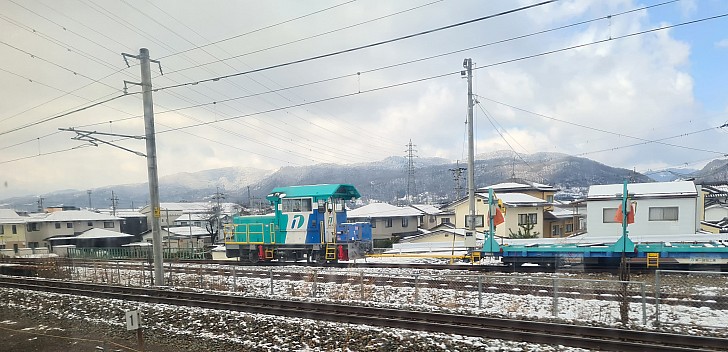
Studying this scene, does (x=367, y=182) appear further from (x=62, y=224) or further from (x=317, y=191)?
(x=62, y=224)

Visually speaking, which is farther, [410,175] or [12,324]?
[410,175]

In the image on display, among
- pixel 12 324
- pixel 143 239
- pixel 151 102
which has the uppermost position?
pixel 151 102

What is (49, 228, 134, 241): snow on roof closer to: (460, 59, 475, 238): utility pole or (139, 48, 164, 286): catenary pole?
(139, 48, 164, 286): catenary pole

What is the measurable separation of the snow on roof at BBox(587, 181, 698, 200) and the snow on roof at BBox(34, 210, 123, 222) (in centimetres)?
5118

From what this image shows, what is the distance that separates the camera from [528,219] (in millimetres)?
34281

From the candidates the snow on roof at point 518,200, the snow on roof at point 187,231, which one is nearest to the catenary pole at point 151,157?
the snow on roof at point 518,200

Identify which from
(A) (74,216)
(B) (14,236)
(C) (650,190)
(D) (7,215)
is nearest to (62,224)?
(A) (74,216)

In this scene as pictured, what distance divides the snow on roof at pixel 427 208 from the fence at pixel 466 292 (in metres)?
30.5

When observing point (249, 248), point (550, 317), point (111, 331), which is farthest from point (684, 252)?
point (249, 248)

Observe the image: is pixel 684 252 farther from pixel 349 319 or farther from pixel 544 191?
pixel 544 191

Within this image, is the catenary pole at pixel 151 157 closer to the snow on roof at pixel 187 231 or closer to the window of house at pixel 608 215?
the window of house at pixel 608 215

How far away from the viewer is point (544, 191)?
1644 inches

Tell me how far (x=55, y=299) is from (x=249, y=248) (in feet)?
32.9

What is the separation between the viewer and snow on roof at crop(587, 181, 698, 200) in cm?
2511
